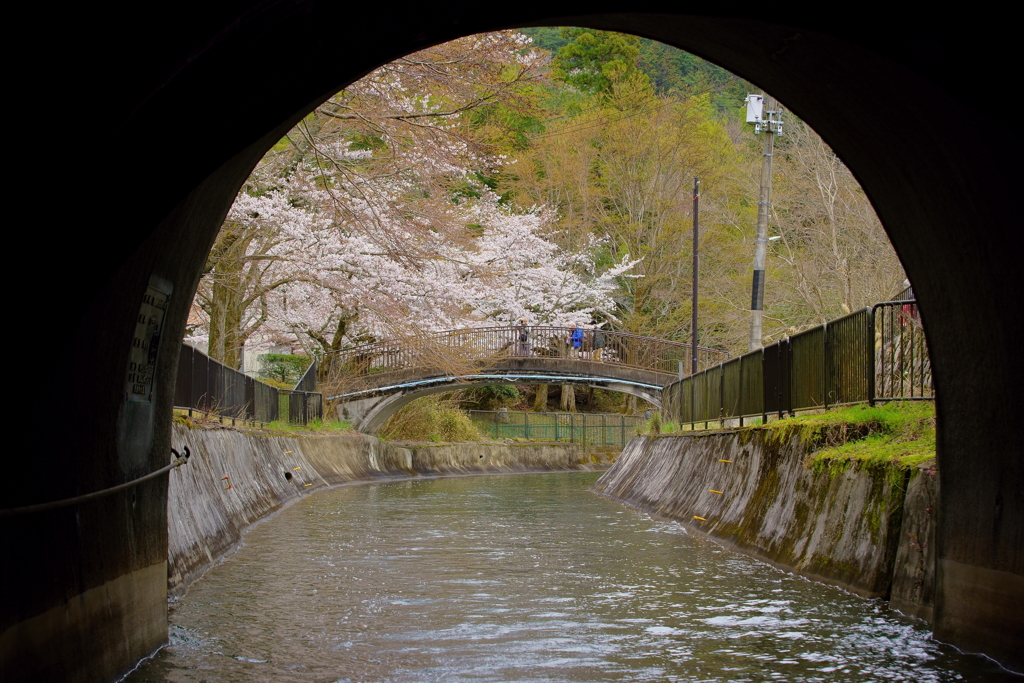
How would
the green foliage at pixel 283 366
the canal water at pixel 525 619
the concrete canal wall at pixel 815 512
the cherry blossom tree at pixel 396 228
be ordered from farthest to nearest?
the green foliage at pixel 283 366
the cherry blossom tree at pixel 396 228
the concrete canal wall at pixel 815 512
the canal water at pixel 525 619

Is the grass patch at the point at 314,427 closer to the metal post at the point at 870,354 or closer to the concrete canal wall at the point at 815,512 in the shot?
the concrete canal wall at the point at 815,512

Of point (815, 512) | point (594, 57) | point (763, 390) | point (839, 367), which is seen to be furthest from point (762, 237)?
point (594, 57)

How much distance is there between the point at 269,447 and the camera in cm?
2159

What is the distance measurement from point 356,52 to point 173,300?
3.53m

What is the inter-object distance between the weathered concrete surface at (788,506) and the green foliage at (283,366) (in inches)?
1079

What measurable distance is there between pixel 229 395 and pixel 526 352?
868 inches

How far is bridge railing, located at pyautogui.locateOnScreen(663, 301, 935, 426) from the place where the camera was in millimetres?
10305

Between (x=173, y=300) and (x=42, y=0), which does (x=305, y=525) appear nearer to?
(x=173, y=300)

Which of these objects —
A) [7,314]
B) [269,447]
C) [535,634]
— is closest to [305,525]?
[269,447]

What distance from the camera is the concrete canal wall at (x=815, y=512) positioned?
7.70m

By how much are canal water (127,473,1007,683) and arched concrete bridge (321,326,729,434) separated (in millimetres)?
21543

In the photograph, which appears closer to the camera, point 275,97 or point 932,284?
point 275,97

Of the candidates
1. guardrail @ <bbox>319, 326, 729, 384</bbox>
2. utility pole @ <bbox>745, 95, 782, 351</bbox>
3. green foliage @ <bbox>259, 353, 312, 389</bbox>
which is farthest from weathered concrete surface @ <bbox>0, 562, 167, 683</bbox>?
green foliage @ <bbox>259, 353, 312, 389</bbox>

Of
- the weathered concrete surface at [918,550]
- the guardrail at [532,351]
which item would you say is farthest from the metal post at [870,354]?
the guardrail at [532,351]
